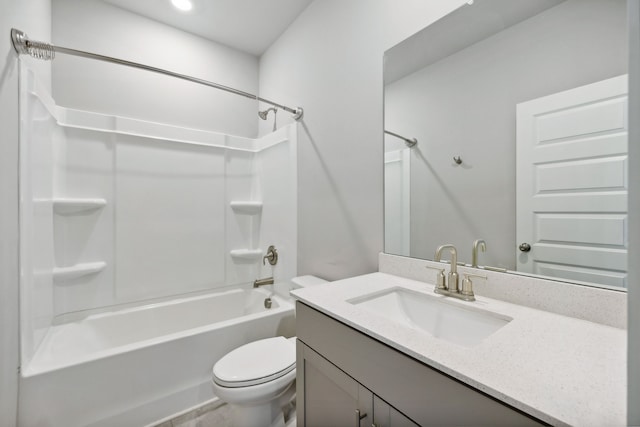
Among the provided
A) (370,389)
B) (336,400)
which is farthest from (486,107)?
(336,400)

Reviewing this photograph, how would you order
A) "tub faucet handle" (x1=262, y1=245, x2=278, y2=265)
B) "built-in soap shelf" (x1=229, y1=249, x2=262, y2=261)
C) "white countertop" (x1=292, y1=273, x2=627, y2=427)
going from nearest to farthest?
"white countertop" (x1=292, y1=273, x2=627, y2=427) → "tub faucet handle" (x1=262, y1=245, x2=278, y2=265) → "built-in soap shelf" (x1=229, y1=249, x2=262, y2=261)

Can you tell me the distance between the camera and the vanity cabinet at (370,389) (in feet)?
1.76

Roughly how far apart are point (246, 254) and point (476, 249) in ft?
6.46

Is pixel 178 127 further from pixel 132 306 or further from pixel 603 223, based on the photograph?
pixel 603 223

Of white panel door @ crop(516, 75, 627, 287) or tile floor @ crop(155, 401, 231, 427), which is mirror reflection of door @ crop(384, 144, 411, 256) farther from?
tile floor @ crop(155, 401, 231, 427)

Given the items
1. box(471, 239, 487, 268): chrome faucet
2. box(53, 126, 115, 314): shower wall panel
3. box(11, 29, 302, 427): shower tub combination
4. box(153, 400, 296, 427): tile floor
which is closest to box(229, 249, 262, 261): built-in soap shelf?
box(11, 29, 302, 427): shower tub combination

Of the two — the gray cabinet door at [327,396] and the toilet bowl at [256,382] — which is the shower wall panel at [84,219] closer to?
the toilet bowl at [256,382]

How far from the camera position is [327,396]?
35.2 inches

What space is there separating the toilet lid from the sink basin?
0.62 meters

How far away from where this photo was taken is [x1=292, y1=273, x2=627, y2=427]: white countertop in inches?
17.6

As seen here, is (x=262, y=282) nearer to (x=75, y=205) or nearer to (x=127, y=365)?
(x=127, y=365)

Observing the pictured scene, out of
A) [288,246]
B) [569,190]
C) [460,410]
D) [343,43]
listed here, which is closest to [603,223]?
[569,190]

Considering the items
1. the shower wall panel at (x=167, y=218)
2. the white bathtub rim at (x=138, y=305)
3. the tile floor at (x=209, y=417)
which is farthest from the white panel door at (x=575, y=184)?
the shower wall panel at (x=167, y=218)

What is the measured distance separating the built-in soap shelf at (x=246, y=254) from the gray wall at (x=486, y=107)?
65.2 inches
